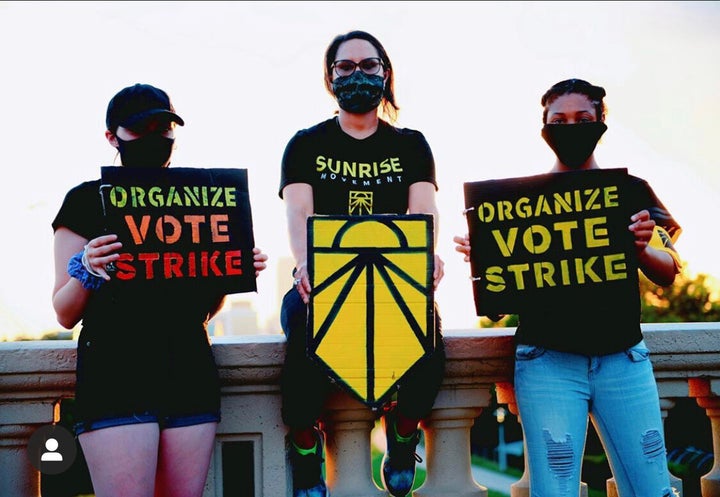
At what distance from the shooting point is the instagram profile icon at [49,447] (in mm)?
3443

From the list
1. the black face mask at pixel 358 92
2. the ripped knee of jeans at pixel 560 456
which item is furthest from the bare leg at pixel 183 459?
the black face mask at pixel 358 92

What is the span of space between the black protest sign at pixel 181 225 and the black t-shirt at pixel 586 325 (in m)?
1.21

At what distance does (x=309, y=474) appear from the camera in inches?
133

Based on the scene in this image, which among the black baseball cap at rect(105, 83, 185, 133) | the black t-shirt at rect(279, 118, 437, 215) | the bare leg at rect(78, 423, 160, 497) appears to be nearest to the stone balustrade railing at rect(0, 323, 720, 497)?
the bare leg at rect(78, 423, 160, 497)

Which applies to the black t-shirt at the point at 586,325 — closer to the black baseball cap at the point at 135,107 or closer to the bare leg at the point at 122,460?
the bare leg at the point at 122,460

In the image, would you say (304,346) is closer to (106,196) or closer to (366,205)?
(366,205)

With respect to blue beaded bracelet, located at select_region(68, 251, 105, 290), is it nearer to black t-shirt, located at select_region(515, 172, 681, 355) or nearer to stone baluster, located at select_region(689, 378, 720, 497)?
black t-shirt, located at select_region(515, 172, 681, 355)

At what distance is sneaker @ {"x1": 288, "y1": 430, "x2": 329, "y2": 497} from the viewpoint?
11.1 ft

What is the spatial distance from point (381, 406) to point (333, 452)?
455mm

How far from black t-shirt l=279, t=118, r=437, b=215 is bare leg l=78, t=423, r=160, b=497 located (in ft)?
4.21

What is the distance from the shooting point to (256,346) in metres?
3.40

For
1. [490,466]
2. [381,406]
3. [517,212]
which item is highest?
[517,212]

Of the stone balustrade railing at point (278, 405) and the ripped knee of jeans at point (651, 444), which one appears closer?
the ripped knee of jeans at point (651, 444)

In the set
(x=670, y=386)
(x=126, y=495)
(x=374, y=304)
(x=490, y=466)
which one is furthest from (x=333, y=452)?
(x=490, y=466)
